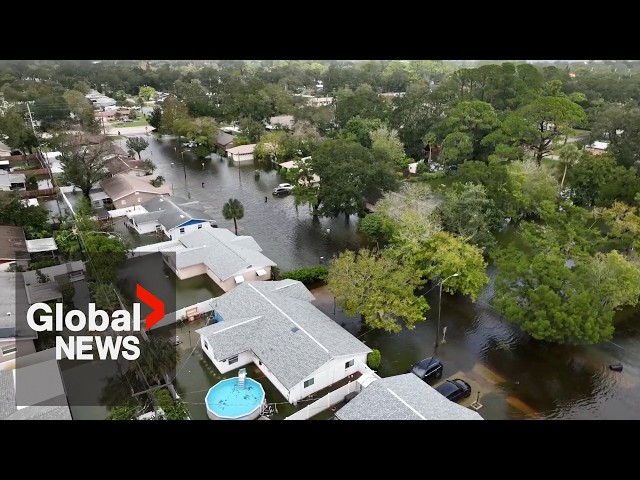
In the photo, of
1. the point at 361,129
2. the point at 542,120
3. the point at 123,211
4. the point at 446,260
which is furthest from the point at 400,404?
the point at 361,129

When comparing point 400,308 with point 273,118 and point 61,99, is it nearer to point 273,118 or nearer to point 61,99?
point 273,118

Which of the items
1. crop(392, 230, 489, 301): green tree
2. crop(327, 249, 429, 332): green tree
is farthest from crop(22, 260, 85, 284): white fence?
crop(392, 230, 489, 301): green tree

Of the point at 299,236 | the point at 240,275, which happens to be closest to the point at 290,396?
the point at 240,275

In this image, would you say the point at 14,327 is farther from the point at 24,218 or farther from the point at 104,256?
the point at 24,218

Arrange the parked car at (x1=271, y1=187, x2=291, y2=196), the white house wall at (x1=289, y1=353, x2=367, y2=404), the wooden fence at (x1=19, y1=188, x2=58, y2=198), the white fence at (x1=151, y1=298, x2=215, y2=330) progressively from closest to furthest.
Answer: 1. the white house wall at (x1=289, y1=353, x2=367, y2=404)
2. the white fence at (x1=151, y1=298, x2=215, y2=330)
3. the wooden fence at (x1=19, y1=188, x2=58, y2=198)
4. the parked car at (x1=271, y1=187, x2=291, y2=196)


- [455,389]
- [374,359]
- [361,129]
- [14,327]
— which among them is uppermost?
[361,129]

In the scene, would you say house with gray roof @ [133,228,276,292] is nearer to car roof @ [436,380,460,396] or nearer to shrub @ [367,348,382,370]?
shrub @ [367,348,382,370]
